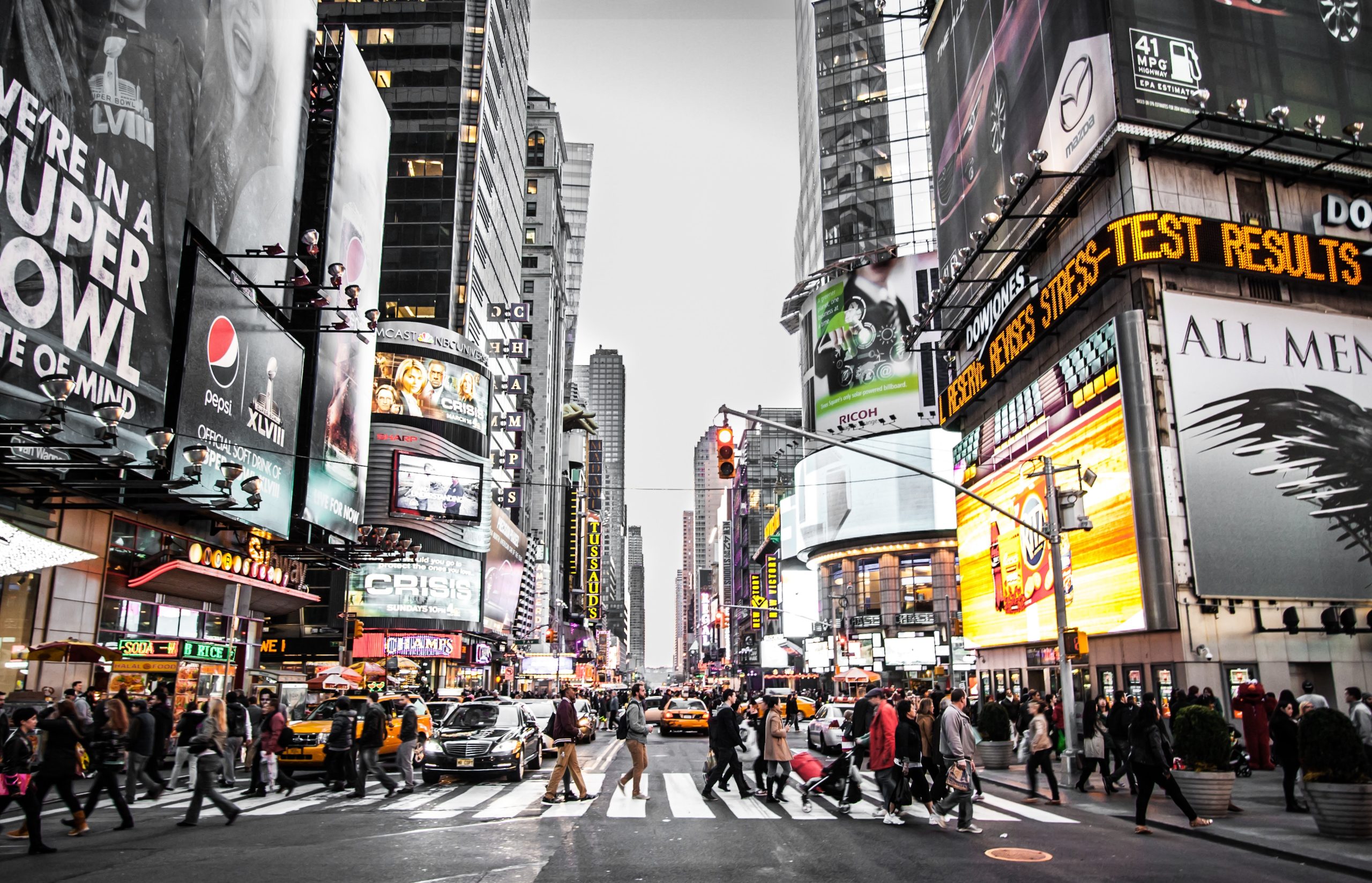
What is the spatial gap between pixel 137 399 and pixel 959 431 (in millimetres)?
34150

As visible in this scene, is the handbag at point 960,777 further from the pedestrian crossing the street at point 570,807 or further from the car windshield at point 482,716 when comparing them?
the car windshield at point 482,716

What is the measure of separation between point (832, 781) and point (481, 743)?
7840mm

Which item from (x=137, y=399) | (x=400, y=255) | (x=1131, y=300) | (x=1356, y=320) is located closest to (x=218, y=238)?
(x=137, y=399)

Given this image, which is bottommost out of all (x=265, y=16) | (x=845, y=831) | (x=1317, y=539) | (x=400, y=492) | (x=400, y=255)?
(x=845, y=831)

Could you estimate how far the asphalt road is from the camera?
32.2 feet

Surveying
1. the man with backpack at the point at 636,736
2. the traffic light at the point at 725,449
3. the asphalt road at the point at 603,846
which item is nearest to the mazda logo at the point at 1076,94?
the traffic light at the point at 725,449

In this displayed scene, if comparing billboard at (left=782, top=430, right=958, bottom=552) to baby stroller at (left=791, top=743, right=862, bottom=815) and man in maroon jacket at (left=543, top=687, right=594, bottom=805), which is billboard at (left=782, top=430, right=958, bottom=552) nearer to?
baby stroller at (left=791, top=743, right=862, bottom=815)

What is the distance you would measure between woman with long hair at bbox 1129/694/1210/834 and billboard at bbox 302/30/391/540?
1059 inches

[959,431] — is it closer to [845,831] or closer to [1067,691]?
[1067,691]

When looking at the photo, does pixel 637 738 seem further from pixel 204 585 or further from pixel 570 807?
pixel 204 585

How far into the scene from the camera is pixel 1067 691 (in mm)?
19672

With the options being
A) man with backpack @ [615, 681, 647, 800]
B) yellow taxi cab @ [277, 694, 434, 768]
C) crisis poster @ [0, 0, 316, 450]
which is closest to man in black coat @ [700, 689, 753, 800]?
man with backpack @ [615, 681, 647, 800]

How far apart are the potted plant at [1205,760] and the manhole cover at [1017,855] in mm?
4422

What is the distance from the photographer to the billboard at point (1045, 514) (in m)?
27.8
